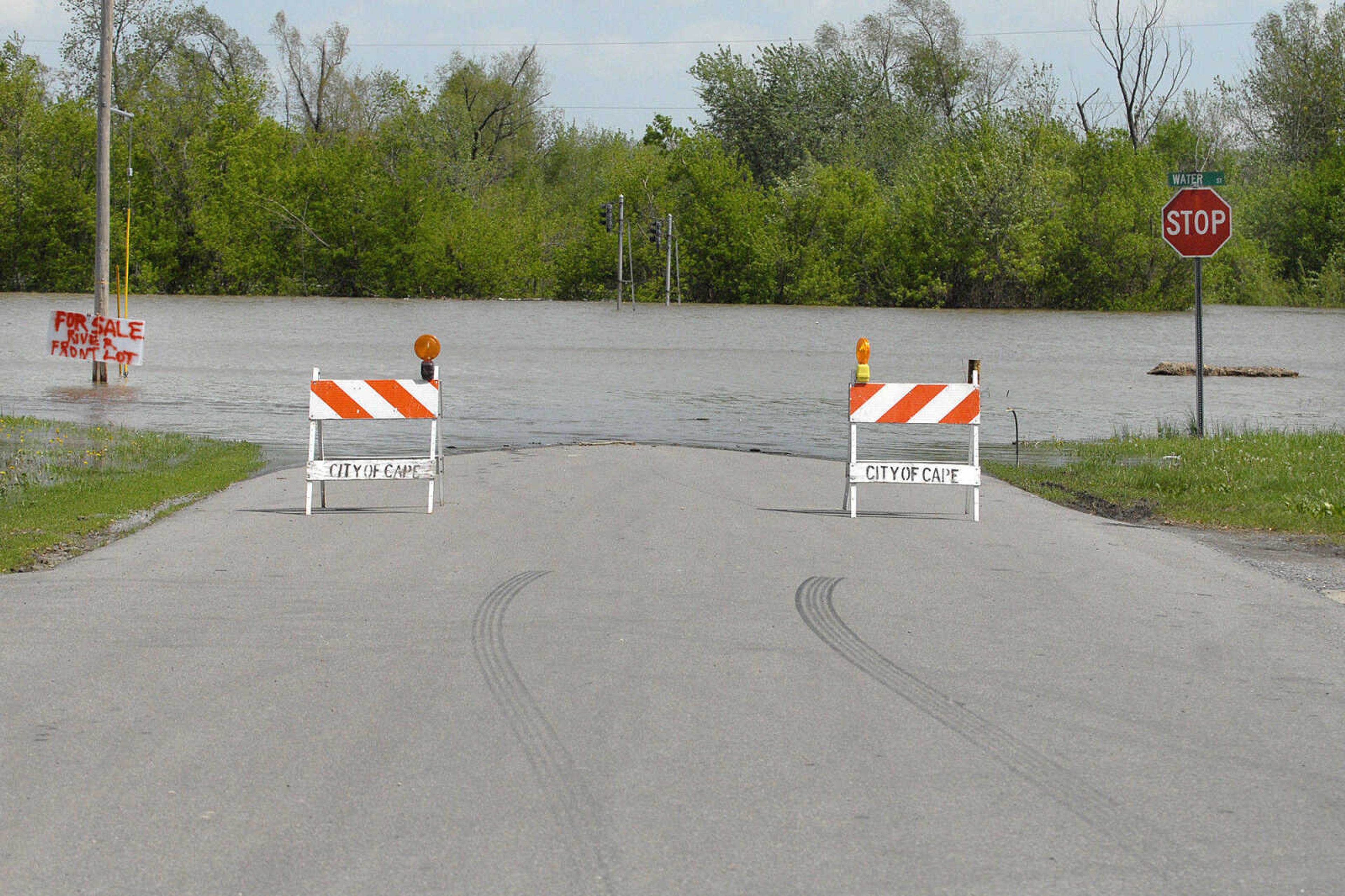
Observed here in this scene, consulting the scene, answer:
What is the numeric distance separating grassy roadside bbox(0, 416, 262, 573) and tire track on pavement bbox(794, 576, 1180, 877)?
5.51 m

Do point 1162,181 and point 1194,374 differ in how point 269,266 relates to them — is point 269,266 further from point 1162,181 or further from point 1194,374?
point 1194,374

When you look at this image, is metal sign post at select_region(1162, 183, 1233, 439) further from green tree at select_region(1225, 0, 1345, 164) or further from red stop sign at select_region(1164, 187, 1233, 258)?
green tree at select_region(1225, 0, 1345, 164)

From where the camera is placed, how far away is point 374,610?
871 centimetres

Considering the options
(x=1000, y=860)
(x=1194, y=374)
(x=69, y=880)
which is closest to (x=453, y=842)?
(x=69, y=880)

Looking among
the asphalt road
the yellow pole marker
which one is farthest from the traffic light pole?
the asphalt road

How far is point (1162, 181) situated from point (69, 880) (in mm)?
96624

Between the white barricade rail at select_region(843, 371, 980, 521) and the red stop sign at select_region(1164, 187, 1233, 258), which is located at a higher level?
Answer: the red stop sign at select_region(1164, 187, 1233, 258)

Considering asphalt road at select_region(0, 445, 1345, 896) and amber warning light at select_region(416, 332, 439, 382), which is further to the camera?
amber warning light at select_region(416, 332, 439, 382)

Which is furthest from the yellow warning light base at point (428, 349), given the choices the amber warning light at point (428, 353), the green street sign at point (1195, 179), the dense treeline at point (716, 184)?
the dense treeline at point (716, 184)

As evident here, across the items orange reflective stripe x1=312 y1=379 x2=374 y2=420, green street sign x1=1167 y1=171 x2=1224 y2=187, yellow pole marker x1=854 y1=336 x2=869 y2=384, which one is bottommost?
orange reflective stripe x1=312 y1=379 x2=374 y2=420

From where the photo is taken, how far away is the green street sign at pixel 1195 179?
1925 centimetres

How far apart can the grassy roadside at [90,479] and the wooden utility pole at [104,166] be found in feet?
25.1

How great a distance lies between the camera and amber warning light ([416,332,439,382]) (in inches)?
528

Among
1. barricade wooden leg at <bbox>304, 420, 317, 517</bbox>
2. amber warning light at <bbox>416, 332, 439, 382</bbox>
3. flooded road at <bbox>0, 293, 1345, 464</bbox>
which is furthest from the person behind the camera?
flooded road at <bbox>0, 293, 1345, 464</bbox>
